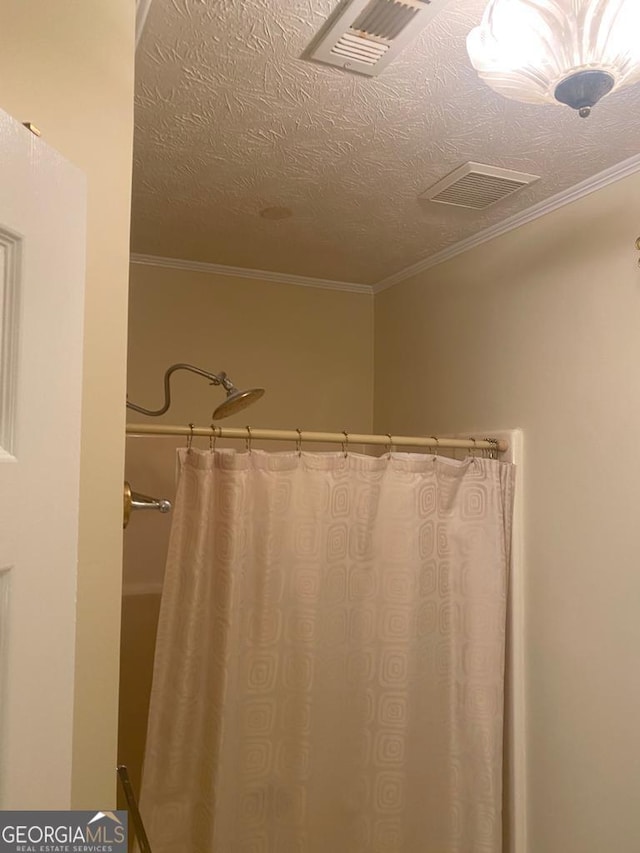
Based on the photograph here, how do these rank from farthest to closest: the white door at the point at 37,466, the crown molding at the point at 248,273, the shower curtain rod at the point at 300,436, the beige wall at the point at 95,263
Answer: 1. the crown molding at the point at 248,273
2. the shower curtain rod at the point at 300,436
3. the beige wall at the point at 95,263
4. the white door at the point at 37,466

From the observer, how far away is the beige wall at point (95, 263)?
0.90m

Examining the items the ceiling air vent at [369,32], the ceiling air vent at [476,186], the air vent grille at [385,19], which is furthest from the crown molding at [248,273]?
the air vent grille at [385,19]

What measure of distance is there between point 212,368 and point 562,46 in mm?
1871

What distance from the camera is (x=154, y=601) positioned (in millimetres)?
2348

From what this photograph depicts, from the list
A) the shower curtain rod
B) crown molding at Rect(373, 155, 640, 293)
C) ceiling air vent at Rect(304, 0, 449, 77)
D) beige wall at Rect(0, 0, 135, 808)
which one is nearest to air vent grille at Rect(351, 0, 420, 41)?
ceiling air vent at Rect(304, 0, 449, 77)

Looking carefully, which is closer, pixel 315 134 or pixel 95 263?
pixel 95 263

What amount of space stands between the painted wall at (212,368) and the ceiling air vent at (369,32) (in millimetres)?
1407

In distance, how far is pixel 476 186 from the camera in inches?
73.9

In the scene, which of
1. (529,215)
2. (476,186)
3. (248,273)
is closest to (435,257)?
(529,215)

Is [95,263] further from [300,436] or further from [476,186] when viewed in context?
[476,186]

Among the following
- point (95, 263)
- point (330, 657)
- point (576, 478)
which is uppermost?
point (95, 263)

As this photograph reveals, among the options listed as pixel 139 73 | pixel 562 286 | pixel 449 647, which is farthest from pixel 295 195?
pixel 449 647

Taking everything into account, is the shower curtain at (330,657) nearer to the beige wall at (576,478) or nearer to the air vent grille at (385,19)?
the beige wall at (576,478)

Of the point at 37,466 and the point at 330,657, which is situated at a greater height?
the point at 37,466
